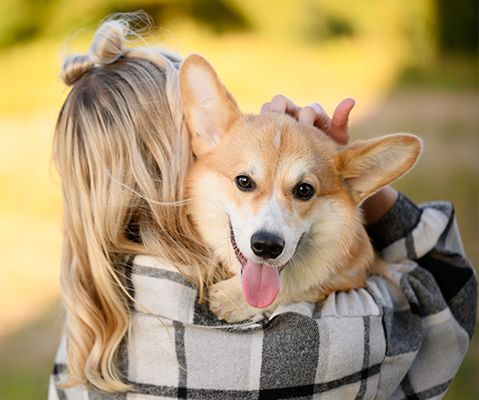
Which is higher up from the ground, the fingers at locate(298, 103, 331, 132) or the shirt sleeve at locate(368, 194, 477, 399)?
the fingers at locate(298, 103, 331, 132)

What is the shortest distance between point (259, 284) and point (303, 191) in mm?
379

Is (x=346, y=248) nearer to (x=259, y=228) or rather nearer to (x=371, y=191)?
(x=371, y=191)

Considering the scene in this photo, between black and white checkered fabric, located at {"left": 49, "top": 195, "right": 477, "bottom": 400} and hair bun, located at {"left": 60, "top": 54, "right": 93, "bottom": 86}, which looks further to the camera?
hair bun, located at {"left": 60, "top": 54, "right": 93, "bottom": 86}

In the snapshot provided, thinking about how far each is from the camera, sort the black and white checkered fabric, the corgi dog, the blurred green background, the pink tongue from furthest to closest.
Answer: the blurred green background → the corgi dog → the pink tongue → the black and white checkered fabric

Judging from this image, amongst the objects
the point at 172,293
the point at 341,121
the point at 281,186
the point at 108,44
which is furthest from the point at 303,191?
the point at 108,44

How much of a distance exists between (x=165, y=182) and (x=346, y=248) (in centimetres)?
70

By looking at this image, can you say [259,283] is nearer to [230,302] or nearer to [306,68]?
[230,302]

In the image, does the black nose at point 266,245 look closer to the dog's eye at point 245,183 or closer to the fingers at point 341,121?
the dog's eye at point 245,183

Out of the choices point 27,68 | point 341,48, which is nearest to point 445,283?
point 341,48

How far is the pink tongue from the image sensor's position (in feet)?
4.45

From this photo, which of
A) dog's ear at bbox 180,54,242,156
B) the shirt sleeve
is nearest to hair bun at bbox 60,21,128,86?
dog's ear at bbox 180,54,242,156

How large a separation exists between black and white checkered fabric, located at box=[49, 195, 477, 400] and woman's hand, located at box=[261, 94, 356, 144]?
0.55 meters

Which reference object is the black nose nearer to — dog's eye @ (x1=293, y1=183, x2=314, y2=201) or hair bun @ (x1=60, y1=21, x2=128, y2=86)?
Answer: dog's eye @ (x1=293, y1=183, x2=314, y2=201)

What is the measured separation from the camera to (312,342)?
1223 millimetres
